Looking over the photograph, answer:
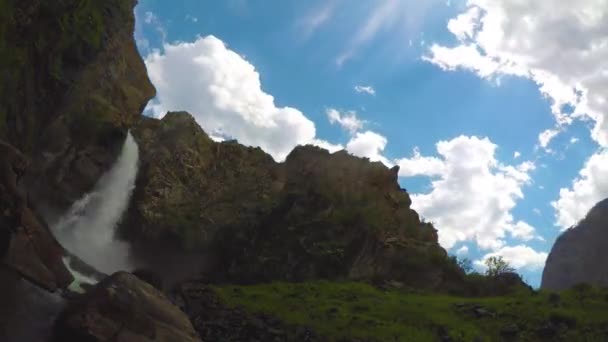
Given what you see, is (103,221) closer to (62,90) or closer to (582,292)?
(62,90)

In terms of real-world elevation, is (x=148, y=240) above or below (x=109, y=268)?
above

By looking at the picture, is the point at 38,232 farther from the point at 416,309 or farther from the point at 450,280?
the point at 450,280

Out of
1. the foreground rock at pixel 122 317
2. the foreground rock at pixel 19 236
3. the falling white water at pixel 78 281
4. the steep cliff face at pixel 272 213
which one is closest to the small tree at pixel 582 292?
the steep cliff face at pixel 272 213

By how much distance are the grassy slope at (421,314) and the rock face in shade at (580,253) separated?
275 feet

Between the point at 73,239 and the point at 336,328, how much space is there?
34.1 metres

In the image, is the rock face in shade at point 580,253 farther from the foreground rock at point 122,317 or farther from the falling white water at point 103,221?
the foreground rock at point 122,317

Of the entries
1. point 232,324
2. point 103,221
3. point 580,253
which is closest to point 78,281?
point 232,324

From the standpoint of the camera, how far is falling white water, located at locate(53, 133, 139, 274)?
2131 inches

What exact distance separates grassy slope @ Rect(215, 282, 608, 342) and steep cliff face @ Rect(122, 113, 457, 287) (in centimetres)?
1277

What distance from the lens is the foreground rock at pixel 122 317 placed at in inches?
762

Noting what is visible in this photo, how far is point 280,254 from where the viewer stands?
178 feet

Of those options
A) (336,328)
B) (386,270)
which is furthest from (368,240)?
(336,328)


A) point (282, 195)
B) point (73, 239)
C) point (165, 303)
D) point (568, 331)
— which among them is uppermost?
point (282, 195)

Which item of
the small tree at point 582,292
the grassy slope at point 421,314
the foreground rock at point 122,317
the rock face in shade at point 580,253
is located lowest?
the foreground rock at point 122,317
